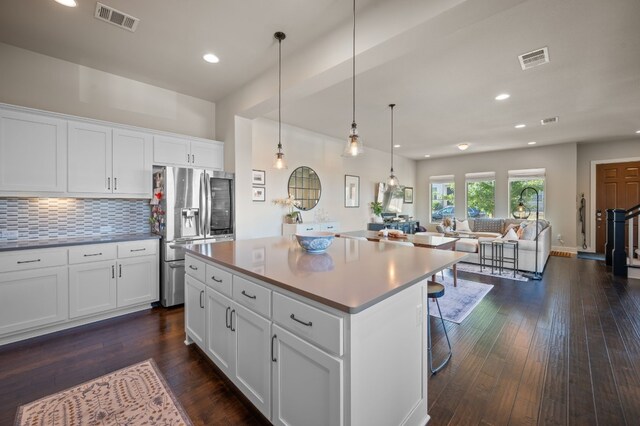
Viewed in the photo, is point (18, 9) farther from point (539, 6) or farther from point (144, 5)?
point (539, 6)

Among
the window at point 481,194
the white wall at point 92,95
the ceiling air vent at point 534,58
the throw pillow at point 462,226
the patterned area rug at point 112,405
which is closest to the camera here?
the patterned area rug at point 112,405

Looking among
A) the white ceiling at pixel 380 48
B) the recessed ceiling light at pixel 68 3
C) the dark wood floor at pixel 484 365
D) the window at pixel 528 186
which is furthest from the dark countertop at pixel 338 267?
the window at pixel 528 186

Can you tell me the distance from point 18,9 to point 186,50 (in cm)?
127

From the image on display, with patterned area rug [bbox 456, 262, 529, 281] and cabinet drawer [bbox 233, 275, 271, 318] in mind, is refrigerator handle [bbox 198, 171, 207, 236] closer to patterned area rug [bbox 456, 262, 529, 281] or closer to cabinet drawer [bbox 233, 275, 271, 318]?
cabinet drawer [bbox 233, 275, 271, 318]

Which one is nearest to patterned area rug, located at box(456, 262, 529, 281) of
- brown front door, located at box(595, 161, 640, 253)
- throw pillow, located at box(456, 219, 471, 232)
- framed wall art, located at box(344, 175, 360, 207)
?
throw pillow, located at box(456, 219, 471, 232)

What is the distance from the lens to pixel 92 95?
11.0ft

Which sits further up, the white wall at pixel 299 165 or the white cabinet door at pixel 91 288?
the white wall at pixel 299 165

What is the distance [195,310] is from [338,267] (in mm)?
1393

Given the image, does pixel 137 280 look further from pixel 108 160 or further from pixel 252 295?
pixel 252 295

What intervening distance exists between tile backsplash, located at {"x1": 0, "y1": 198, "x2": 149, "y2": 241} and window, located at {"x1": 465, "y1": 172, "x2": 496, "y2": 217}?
27.8 ft

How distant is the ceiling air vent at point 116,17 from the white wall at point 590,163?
9514mm

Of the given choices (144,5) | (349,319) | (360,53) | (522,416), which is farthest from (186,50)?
(522,416)

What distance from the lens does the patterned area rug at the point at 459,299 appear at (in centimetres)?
318

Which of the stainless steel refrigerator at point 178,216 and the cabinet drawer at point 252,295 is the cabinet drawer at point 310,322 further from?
the stainless steel refrigerator at point 178,216
